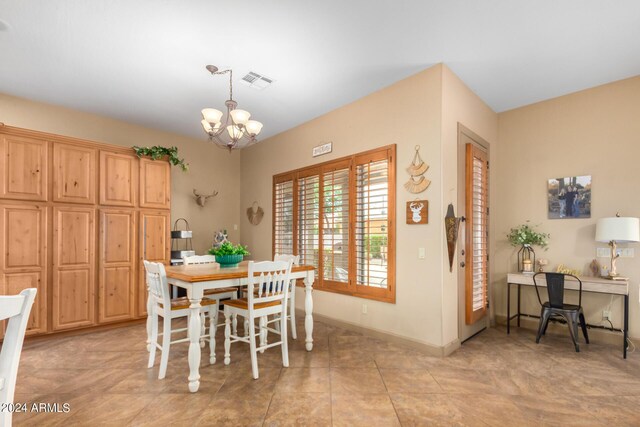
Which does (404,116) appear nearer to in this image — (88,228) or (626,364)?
(626,364)

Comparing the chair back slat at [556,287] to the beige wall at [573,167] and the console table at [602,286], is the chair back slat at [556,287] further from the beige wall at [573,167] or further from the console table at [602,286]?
the beige wall at [573,167]

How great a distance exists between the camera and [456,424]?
2166 millimetres

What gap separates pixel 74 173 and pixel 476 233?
5.04 m

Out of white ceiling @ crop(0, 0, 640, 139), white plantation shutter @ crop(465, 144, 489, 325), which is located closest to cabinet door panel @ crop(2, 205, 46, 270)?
white ceiling @ crop(0, 0, 640, 139)

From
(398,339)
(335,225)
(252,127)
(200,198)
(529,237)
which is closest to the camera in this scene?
(252,127)

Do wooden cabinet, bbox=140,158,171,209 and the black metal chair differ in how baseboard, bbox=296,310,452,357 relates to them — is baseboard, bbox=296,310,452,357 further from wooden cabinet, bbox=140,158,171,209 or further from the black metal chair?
wooden cabinet, bbox=140,158,171,209

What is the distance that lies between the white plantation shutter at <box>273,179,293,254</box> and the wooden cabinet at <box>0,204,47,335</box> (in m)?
3.03

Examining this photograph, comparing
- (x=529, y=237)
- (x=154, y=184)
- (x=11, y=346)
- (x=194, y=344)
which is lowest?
(x=194, y=344)

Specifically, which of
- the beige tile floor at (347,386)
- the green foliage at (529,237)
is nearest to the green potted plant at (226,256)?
the beige tile floor at (347,386)

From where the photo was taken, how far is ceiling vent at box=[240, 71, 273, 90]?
3611 mm

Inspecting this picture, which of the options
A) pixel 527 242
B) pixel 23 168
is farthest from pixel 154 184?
pixel 527 242

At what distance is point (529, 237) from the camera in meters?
4.15

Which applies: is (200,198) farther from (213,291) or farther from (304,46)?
(304,46)

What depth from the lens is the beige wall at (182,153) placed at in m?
4.29
